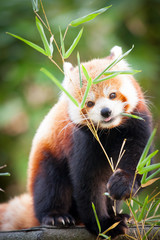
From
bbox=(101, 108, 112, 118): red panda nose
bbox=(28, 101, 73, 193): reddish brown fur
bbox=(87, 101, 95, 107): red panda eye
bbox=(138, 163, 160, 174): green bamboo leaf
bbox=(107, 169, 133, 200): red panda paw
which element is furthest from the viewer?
bbox=(28, 101, 73, 193): reddish brown fur

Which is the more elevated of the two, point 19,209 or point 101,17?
point 101,17

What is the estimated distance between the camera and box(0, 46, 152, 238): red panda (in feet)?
8.50

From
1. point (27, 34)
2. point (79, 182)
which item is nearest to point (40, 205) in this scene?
point (79, 182)

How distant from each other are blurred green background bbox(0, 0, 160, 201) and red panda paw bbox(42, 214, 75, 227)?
4.94 ft

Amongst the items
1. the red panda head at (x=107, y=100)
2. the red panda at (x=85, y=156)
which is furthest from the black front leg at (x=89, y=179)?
the red panda head at (x=107, y=100)

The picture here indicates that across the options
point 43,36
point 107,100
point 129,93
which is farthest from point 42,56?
point 43,36

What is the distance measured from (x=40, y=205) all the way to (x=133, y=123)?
3.08ft

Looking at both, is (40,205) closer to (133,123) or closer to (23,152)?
(133,123)

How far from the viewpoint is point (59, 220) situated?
2918 mm

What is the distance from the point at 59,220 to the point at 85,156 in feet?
1.66

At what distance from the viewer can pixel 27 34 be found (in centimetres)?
446

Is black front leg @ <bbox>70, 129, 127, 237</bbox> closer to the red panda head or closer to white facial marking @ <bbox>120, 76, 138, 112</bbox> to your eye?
the red panda head

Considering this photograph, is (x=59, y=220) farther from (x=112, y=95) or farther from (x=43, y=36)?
(x=43, y=36)

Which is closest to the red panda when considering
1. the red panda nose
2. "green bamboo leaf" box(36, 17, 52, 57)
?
the red panda nose
